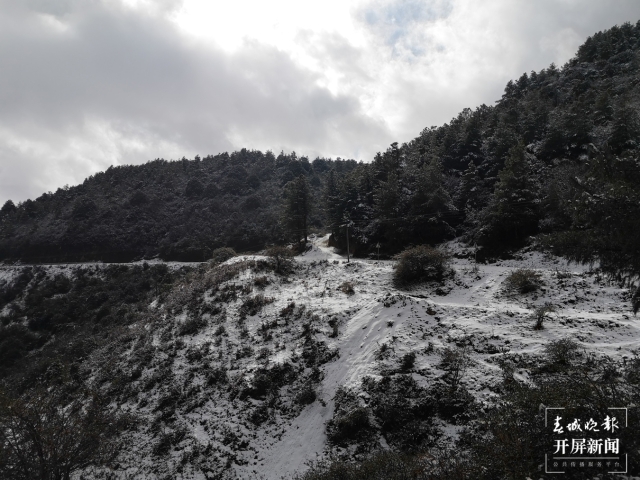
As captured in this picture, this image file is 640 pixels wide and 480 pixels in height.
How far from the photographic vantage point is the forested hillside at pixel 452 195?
31.2 feet

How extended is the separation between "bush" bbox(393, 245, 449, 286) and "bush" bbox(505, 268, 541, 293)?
4579 mm

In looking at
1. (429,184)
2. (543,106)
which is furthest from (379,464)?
(543,106)

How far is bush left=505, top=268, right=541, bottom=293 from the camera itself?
61.3ft

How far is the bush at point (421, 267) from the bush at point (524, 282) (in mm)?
4579

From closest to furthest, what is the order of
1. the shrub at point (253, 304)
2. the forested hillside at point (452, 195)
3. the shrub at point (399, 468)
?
the shrub at point (399, 468) < the forested hillside at point (452, 195) < the shrub at point (253, 304)

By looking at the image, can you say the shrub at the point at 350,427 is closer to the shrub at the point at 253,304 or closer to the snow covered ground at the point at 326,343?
the snow covered ground at the point at 326,343

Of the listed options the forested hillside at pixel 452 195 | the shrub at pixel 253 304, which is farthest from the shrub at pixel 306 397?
the forested hillside at pixel 452 195

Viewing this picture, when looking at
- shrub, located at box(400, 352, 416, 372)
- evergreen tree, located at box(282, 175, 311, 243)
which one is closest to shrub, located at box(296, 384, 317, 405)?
shrub, located at box(400, 352, 416, 372)

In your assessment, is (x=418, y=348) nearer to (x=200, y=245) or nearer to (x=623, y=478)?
(x=623, y=478)

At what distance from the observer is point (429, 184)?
109ft

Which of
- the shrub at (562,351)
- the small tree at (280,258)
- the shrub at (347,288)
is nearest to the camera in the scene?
the shrub at (562,351)

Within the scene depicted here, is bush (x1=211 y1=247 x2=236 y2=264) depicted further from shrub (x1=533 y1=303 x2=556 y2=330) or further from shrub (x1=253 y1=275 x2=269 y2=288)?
shrub (x1=533 y1=303 x2=556 y2=330)

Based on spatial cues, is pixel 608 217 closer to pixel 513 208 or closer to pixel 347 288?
pixel 347 288

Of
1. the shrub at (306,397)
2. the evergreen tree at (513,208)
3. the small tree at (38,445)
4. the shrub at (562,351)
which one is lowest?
the small tree at (38,445)
